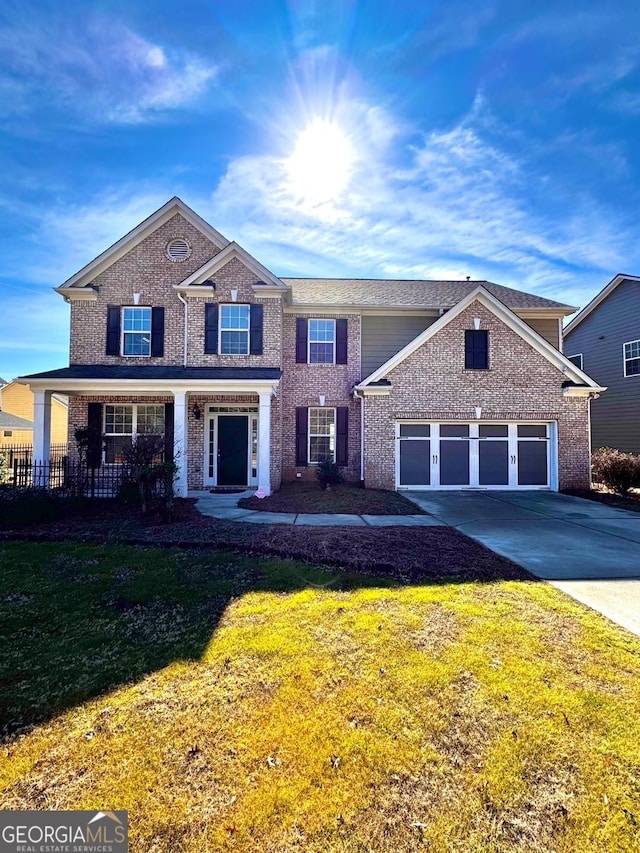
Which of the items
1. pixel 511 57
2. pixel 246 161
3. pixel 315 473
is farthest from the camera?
pixel 315 473

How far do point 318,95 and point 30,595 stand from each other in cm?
Result: 1087

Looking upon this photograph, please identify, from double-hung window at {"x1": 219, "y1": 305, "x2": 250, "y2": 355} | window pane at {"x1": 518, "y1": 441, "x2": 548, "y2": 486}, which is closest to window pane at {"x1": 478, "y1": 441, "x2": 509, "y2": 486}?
window pane at {"x1": 518, "y1": 441, "x2": 548, "y2": 486}

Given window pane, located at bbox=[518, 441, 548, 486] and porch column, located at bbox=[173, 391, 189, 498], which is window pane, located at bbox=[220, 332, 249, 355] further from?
window pane, located at bbox=[518, 441, 548, 486]

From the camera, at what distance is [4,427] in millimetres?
31781

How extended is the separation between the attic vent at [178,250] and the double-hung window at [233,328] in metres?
2.57

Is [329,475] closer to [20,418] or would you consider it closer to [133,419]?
[133,419]

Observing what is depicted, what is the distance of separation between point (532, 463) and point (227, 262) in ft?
40.0

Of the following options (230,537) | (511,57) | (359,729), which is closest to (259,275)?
(511,57)

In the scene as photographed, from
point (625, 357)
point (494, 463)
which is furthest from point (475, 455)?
point (625, 357)

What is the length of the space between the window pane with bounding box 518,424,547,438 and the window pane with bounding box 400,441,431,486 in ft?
10.5

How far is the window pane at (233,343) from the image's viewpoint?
1317cm

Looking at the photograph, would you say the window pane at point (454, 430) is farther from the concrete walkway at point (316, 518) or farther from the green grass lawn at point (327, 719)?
the green grass lawn at point (327, 719)

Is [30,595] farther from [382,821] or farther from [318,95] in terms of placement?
[318,95]

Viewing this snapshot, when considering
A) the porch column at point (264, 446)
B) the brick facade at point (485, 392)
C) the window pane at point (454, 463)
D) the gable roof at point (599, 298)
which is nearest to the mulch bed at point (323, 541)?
the porch column at point (264, 446)
